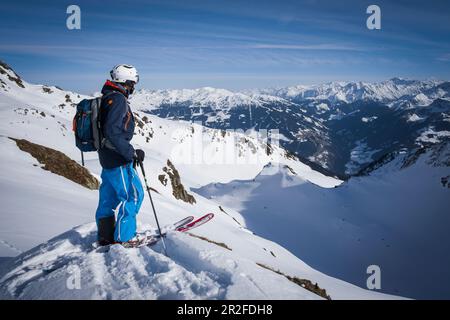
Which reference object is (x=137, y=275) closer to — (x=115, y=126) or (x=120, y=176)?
(x=120, y=176)

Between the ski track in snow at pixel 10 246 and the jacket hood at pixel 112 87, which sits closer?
the jacket hood at pixel 112 87

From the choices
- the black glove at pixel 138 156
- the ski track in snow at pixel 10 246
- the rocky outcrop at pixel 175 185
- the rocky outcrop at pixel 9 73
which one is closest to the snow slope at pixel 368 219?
the rocky outcrop at pixel 175 185

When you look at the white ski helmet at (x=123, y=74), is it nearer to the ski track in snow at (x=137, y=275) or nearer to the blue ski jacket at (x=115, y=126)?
the blue ski jacket at (x=115, y=126)

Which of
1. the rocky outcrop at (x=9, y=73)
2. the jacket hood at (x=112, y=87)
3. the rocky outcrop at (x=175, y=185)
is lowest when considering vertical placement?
the rocky outcrop at (x=175, y=185)

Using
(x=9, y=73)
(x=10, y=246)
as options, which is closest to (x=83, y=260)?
(x=10, y=246)

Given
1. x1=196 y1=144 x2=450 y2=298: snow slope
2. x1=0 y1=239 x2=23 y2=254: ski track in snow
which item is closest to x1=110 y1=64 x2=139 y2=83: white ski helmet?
x1=0 y1=239 x2=23 y2=254: ski track in snow

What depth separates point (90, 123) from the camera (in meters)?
5.64

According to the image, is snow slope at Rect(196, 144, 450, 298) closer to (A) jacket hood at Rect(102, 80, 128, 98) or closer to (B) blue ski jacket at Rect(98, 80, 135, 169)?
(B) blue ski jacket at Rect(98, 80, 135, 169)

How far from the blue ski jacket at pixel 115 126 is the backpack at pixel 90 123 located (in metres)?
0.12

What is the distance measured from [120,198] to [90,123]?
1.67m

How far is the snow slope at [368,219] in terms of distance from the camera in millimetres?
26031

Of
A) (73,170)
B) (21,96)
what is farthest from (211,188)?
(21,96)

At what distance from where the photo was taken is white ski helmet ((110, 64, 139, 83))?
610 centimetres
